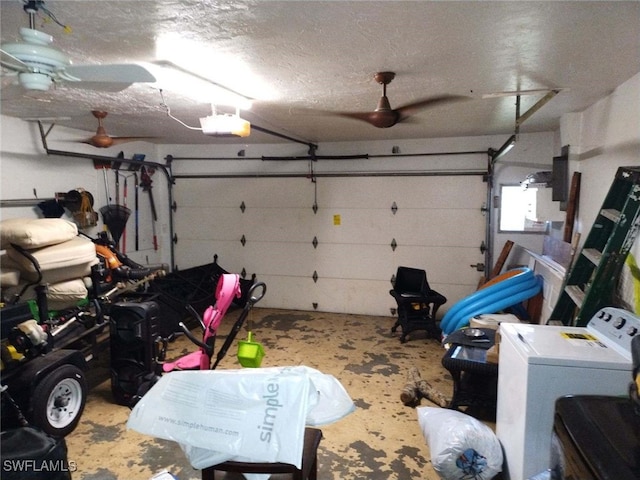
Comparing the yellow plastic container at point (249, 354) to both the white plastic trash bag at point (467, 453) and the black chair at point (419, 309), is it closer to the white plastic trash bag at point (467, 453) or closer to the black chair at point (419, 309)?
the white plastic trash bag at point (467, 453)

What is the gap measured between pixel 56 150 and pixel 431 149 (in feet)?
15.2

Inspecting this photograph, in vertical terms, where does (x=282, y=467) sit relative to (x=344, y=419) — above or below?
above

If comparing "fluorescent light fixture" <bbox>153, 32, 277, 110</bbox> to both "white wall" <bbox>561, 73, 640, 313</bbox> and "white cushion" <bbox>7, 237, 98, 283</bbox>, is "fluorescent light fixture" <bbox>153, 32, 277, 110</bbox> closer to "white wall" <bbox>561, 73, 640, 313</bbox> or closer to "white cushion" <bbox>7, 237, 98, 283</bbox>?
"white cushion" <bbox>7, 237, 98, 283</bbox>

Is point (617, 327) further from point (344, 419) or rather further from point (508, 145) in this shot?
point (508, 145)

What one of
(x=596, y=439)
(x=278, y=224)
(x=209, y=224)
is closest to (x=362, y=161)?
(x=278, y=224)

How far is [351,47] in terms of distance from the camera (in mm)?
2031

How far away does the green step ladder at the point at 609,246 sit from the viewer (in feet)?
7.68

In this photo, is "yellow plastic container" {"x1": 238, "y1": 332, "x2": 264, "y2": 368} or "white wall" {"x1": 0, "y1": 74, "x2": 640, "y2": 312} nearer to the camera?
"yellow plastic container" {"x1": 238, "y1": 332, "x2": 264, "y2": 368}

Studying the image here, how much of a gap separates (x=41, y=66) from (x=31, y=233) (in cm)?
195

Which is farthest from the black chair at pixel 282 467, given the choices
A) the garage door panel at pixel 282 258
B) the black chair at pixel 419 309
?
the garage door panel at pixel 282 258

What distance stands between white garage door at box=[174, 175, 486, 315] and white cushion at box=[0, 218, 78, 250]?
122 inches

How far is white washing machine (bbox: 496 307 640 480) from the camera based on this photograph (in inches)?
71.3

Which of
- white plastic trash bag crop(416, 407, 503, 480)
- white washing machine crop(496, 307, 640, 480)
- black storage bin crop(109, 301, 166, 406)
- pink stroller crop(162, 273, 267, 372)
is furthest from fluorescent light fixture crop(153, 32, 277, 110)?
white plastic trash bag crop(416, 407, 503, 480)

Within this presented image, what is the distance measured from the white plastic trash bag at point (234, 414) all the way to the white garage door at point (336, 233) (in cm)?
425
